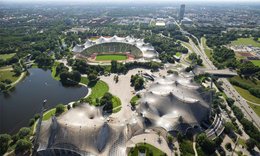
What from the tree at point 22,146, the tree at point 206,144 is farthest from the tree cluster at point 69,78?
the tree at point 206,144

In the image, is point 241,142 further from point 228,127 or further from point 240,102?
point 240,102

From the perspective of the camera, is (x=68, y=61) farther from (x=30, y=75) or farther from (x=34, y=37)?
(x=34, y=37)

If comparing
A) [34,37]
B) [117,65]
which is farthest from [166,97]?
[34,37]

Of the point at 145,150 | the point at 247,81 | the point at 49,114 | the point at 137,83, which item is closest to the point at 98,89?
the point at 137,83

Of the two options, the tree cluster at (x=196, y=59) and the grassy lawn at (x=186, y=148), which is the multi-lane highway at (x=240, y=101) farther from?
the grassy lawn at (x=186, y=148)

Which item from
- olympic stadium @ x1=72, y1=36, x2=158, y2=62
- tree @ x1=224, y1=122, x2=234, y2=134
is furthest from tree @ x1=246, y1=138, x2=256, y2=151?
olympic stadium @ x1=72, y1=36, x2=158, y2=62

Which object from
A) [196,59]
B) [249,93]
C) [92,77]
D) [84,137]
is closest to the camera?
[84,137]

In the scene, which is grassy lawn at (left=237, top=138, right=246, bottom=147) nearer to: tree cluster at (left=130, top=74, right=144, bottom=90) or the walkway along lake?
tree cluster at (left=130, top=74, right=144, bottom=90)
